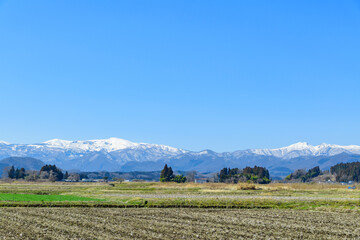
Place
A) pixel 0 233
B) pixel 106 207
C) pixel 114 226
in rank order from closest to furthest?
pixel 0 233
pixel 114 226
pixel 106 207

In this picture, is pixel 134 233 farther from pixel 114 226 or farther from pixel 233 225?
pixel 233 225

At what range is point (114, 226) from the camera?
37531mm

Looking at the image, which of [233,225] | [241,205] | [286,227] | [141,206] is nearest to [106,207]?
[141,206]

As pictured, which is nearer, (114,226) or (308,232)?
(308,232)

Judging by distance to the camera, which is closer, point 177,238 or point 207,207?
point 177,238

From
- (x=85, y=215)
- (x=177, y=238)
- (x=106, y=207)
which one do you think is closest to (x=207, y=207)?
(x=106, y=207)

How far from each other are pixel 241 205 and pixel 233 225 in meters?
21.4

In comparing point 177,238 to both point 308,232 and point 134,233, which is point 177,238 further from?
point 308,232

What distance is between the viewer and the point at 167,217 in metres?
44.6

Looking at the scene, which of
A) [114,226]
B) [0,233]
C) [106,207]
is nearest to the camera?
[0,233]

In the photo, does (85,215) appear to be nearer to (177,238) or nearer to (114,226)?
(114,226)

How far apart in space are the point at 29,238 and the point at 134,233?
25.2ft

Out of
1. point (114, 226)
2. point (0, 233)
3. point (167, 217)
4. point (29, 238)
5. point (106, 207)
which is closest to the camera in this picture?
point (29, 238)

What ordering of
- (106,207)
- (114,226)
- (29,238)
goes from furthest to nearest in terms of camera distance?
(106,207) → (114,226) → (29,238)
